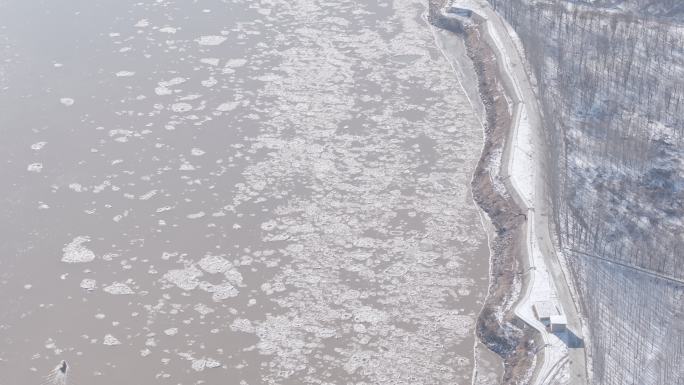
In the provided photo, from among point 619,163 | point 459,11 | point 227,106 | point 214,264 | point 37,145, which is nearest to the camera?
point 214,264

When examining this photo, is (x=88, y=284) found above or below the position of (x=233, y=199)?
below

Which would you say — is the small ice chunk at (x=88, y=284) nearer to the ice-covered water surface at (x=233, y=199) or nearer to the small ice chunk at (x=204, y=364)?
the ice-covered water surface at (x=233, y=199)

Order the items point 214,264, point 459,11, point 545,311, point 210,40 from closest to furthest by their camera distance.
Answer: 1. point 545,311
2. point 214,264
3. point 210,40
4. point 459,11

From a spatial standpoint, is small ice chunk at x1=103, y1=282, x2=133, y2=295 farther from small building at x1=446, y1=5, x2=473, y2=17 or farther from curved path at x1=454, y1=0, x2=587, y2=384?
small building at x1=446, y1=5, x2=473, y2=17

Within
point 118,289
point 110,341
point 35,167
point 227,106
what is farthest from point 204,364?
point 227,106

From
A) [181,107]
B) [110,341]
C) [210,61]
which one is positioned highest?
[210,61]

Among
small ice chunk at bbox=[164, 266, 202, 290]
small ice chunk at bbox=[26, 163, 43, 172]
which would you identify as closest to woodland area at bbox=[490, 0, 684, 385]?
small ice chunk at bbox=[164, 266, 202, 290]

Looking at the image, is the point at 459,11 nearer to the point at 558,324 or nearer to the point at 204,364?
the point at 558,324
